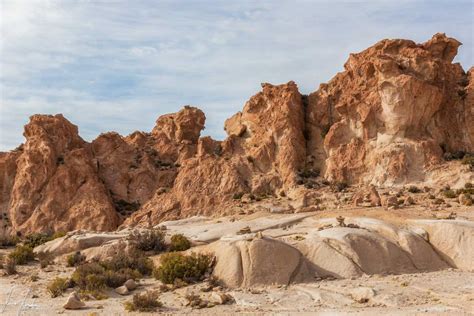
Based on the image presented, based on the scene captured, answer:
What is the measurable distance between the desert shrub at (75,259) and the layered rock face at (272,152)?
14.9 metres

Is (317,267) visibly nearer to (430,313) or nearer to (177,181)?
(430,313)

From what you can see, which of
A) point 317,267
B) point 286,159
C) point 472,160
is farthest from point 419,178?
point 317,267

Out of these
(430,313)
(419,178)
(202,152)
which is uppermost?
(202,152)

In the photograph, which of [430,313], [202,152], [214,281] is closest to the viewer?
[430,313]

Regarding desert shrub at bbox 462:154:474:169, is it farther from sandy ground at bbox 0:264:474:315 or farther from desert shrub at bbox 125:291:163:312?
desert shrub at bbox 125:291:163:312

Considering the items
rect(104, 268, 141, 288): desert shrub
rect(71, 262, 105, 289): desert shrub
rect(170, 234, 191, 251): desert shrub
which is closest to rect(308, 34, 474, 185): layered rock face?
rect(170, 234, 191, 251): desert shrub

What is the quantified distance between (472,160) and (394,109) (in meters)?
5.47

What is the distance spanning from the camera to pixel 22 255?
21.0 metres

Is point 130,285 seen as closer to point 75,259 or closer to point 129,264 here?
point 129,264

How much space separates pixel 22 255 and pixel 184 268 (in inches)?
307

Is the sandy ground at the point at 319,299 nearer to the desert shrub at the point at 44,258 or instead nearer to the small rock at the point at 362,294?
the small rock at the point at 362,294

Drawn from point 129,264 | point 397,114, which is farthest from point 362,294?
point 397,114

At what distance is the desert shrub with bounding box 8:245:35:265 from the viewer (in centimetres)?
2073

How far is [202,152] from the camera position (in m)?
40.0
